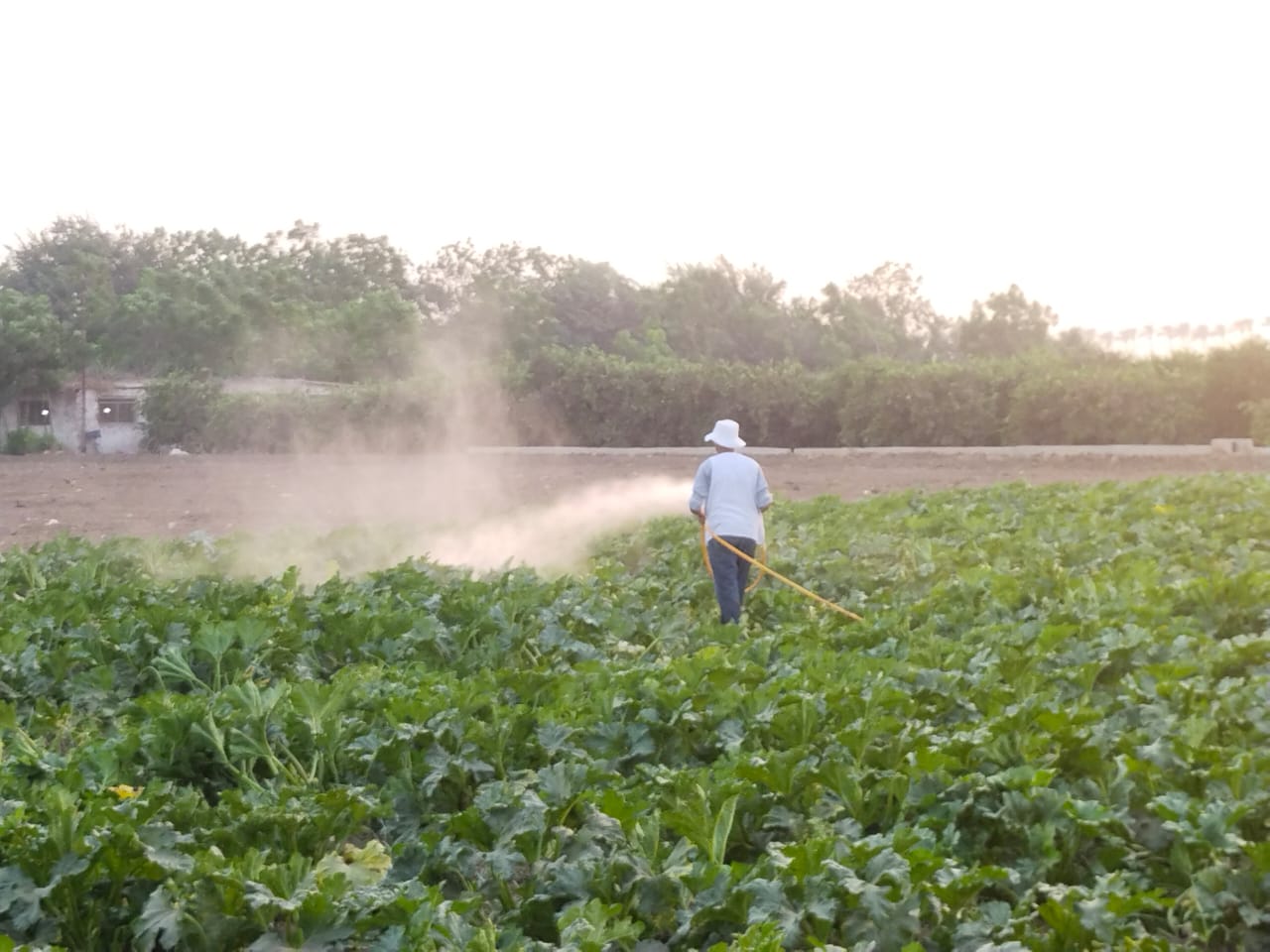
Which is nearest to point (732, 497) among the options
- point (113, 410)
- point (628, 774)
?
point (628, 774)

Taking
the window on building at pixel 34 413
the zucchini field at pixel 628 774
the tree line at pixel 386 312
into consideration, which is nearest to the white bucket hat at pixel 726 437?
the zucchini field at pixel 628 774

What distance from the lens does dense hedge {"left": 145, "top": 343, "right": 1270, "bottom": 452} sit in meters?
29.1

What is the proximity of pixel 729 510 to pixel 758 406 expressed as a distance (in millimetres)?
25315

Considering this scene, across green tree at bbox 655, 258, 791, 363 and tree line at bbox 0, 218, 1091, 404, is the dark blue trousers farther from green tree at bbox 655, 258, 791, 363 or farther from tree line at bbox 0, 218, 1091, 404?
green tree at bbox 655, 258, 791, 363

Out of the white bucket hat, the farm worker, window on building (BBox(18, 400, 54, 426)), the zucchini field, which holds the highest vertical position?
window on building (BBox(18, 400, 54, 426))

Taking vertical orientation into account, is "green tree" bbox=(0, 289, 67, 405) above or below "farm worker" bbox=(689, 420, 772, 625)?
above

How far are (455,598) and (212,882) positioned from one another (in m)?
4.70

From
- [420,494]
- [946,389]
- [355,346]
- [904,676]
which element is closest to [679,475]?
[420,494]

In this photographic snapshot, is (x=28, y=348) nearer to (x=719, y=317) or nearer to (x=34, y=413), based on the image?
(x=34, y=413)

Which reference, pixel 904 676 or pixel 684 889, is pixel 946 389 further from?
pixel 684 889

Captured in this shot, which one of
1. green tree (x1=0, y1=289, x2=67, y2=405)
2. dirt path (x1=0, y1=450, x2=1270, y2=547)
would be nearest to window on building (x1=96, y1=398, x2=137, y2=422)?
green tree (x1=0, y1=289, x2=67, y2=405)

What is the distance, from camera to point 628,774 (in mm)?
5535

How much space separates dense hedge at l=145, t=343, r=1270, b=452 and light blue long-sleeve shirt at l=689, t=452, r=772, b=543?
1961cm

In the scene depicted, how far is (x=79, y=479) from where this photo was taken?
28.0m
